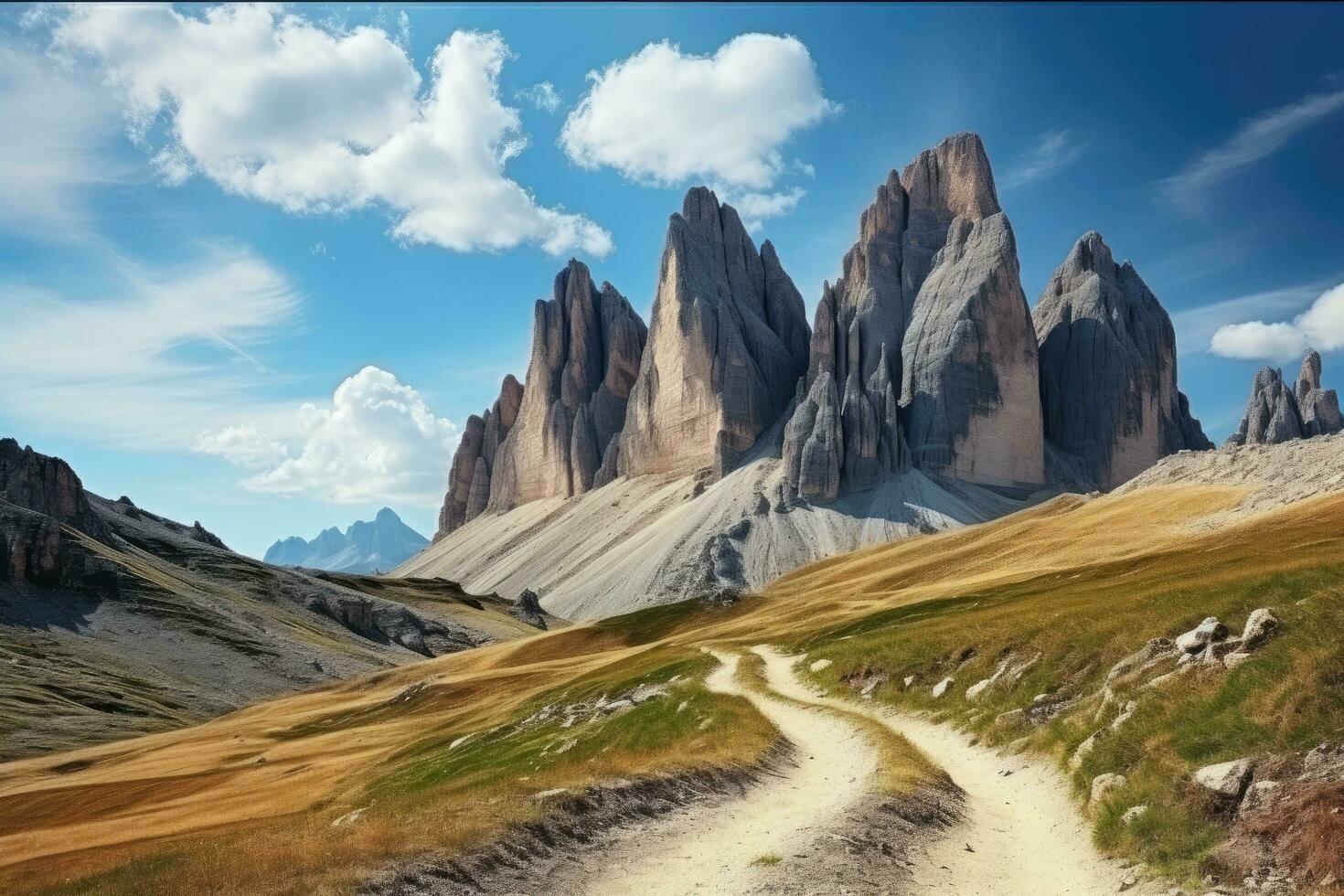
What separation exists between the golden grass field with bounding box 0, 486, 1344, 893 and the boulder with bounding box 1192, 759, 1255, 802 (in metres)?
0.77

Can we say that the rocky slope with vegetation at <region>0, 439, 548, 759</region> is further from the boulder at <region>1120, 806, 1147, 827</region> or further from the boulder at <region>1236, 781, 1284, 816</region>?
the boulder at <region>1236, 781, 1284, 816</region>

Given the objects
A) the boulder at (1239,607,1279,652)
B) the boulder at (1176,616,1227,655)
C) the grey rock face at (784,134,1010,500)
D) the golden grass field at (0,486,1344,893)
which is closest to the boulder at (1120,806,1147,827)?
the golden grass field at (0,486,1344,893)

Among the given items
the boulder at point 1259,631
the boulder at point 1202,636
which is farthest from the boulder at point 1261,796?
the boulder at point 1202,636

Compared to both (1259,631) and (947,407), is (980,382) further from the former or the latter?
(1259,631)

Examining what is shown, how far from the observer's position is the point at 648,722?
3456 centimetres

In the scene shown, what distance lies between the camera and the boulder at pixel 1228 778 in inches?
→ 608

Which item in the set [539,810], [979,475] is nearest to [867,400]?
[979,475]

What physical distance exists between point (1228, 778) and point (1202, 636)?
24.5 feet

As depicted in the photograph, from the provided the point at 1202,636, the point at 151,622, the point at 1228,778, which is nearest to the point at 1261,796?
the point at 1228,778

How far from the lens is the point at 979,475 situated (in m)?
183

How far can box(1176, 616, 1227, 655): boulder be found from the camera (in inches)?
869

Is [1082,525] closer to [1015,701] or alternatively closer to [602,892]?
[1015,701]

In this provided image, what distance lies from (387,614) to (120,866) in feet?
479

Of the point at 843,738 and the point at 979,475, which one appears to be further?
the point at 979,475
